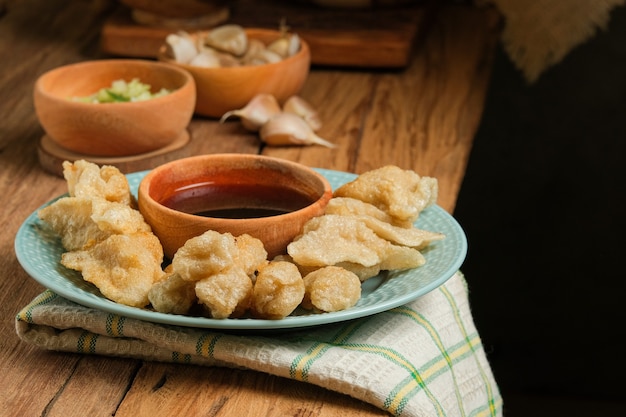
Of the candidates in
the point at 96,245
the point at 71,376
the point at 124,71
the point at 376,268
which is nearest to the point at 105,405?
the point at 71,376

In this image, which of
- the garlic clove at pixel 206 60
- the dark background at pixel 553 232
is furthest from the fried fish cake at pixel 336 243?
the dark background at pixel 553 232

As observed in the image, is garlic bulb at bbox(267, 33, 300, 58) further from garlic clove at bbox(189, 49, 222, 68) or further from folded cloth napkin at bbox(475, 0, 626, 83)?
folded cloth napkin at bbox(475, 0, 626, 83)

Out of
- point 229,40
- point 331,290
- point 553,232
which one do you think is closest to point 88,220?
point 331,290

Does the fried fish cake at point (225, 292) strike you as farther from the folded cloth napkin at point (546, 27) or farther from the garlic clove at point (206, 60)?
the folded cloth napkin at point (546, 27)

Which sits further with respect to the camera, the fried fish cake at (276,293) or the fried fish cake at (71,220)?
the fried fish cake at (71,220)

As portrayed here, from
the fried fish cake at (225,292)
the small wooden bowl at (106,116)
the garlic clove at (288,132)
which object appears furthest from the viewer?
the garlic clove at (288,132)

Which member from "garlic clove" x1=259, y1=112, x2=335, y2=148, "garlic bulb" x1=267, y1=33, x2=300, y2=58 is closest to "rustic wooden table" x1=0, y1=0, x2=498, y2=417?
"garlic clove" x1=259, y1=112, x2=335, y2=148

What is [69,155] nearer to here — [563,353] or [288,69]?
[288,69]
